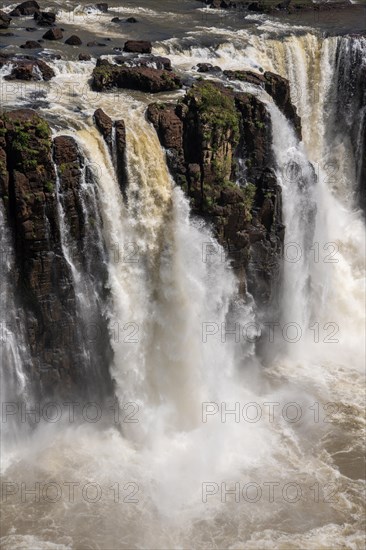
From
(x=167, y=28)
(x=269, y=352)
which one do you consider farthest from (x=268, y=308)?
(x=167, y=28)

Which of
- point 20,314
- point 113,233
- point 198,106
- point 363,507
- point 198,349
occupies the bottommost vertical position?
point 363,507

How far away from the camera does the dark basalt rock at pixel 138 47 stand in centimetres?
2484

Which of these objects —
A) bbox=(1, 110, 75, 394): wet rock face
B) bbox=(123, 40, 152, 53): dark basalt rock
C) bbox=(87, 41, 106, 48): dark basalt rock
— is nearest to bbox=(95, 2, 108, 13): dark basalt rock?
bbox=(87, 41, 106, 48): dark basalt rock

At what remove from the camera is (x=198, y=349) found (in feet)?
65.0

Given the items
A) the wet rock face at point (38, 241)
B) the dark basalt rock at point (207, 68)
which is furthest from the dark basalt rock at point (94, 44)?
the wet rock face at point (38, 241)

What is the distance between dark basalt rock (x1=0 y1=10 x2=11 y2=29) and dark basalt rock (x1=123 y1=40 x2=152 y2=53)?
6.01m

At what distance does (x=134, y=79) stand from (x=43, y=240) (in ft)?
24.8

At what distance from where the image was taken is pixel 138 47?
24.9m

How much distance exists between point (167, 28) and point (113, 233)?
52.5 feet

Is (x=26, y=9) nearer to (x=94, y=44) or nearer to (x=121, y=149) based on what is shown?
(x=94, y=44)

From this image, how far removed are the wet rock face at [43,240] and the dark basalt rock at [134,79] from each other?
5.01m

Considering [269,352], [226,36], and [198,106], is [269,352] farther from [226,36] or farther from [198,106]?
[226,36]

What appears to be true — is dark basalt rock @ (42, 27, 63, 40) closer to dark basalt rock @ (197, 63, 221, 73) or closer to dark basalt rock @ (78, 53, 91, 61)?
dark basalt rock @ (78, 53, 91, 61)

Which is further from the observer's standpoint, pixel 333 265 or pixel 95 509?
pixel 333 265
